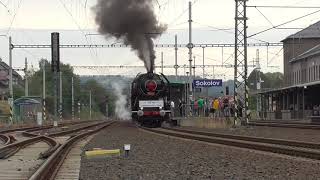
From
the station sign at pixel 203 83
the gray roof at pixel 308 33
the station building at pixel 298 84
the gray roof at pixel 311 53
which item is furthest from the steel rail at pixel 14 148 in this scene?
the gray roof at pixel 308 33

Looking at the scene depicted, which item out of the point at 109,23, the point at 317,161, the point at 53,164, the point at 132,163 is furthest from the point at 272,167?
the point at 109,23

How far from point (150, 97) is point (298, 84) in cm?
4878

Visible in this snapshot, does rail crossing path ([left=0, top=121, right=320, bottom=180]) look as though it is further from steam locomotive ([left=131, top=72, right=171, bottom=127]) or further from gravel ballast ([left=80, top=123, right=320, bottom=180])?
steam locomotive ([left=131, top=72, right=171, bottom=127])

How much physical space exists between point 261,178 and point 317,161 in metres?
4.26

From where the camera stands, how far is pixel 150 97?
130ft

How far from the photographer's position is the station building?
66.8 metres

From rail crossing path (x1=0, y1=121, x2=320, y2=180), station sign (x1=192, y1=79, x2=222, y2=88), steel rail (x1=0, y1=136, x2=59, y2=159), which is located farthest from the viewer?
station sign (x1=192, y1=79, x2=222, y2=88)

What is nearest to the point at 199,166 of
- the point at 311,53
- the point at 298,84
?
the point at 298,84

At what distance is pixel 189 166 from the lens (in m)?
15.7

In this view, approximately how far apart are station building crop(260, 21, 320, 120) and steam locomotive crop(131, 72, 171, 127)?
856 inches

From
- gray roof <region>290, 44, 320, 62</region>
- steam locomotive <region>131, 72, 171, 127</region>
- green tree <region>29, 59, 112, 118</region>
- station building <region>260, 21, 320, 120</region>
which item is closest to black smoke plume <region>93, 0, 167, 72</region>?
steam locomotive <region>131, 72, 171, 127</region>

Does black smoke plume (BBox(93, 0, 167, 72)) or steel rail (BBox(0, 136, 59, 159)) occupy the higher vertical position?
black smoke plume (BBox(93, 0, 167, 72))

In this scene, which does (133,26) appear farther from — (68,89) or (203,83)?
(68,89)

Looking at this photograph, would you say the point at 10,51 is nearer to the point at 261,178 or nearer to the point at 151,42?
the point at 151,42
